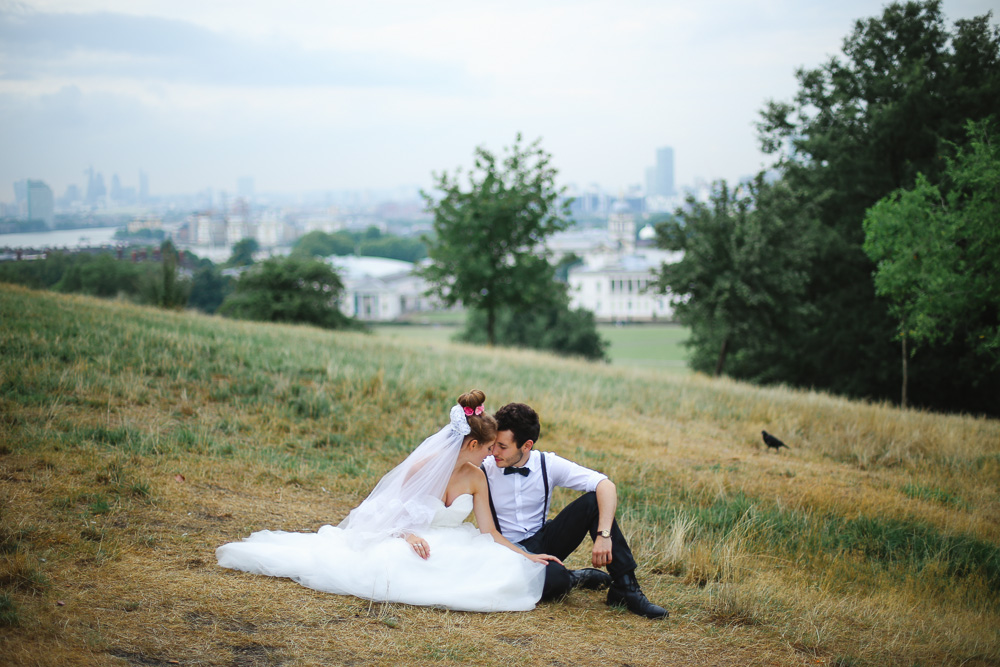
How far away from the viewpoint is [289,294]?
43.3 meters

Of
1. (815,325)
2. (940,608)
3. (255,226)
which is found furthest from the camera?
(255,226)

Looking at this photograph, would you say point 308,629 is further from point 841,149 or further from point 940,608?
point 841,149

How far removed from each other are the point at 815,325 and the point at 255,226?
91.0 m

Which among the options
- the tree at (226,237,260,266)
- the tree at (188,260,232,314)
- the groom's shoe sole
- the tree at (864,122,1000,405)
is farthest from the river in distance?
the tree at (226,237,260,266)

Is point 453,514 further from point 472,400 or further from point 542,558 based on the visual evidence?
point 472,400

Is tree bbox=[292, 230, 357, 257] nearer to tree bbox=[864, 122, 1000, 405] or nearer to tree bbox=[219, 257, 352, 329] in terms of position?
tree bbox=[219, 257, 352, 329]

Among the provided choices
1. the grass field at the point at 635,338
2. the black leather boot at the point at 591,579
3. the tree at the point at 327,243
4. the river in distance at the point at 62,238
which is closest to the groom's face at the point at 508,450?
the black leather boot at the point at 591,579

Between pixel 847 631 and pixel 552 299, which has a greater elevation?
pixel 552 299

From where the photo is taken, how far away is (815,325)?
30.6 meters

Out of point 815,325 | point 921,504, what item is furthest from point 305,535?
point 815,325

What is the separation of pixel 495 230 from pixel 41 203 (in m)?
16.0

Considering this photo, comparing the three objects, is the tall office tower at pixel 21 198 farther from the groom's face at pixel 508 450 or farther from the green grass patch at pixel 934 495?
the green grass patch at pixel 934 495

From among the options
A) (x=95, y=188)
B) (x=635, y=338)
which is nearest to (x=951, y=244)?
(x=95, y=188)

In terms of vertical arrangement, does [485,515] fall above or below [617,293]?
below
